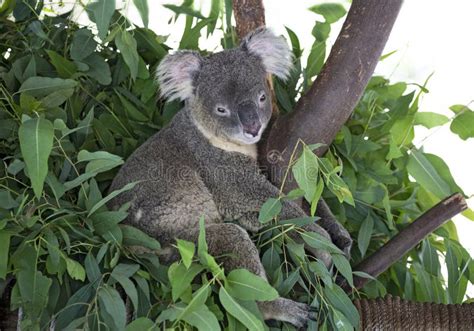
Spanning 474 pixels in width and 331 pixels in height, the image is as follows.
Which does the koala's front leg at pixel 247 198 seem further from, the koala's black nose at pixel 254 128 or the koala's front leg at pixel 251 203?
the koala's black nose at pixel 254 128

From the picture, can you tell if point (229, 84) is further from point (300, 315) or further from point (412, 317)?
point (412, 317)

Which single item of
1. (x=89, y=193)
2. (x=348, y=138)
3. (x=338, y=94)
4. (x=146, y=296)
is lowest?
(x=146, y=296)

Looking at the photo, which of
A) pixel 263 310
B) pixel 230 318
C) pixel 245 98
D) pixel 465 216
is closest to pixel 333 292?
pixel 263 310

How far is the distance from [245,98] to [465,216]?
1066 mm

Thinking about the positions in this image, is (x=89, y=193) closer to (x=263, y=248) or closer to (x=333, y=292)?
(x=263, y=248)

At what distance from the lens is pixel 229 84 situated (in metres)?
2.42

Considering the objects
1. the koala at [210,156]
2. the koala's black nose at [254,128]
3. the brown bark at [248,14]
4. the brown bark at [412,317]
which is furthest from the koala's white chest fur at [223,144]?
the brown bark at [412,317]

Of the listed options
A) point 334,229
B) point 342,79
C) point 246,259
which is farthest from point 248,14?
point 246,259

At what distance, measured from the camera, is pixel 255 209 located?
2416 mm

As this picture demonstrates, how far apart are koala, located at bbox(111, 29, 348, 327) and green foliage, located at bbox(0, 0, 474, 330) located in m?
0.10

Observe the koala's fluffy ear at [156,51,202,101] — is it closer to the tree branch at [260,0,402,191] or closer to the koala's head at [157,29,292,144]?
the koala's head at [157,29,292,144]

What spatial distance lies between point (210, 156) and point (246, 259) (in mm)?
479

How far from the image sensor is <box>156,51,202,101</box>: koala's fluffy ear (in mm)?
2459

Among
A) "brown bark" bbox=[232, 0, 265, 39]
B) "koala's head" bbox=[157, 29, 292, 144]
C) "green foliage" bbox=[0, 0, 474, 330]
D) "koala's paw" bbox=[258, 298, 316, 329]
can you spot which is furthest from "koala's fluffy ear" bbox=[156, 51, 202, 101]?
"koala's paw" bbox=[258, 298, 316, 329]
